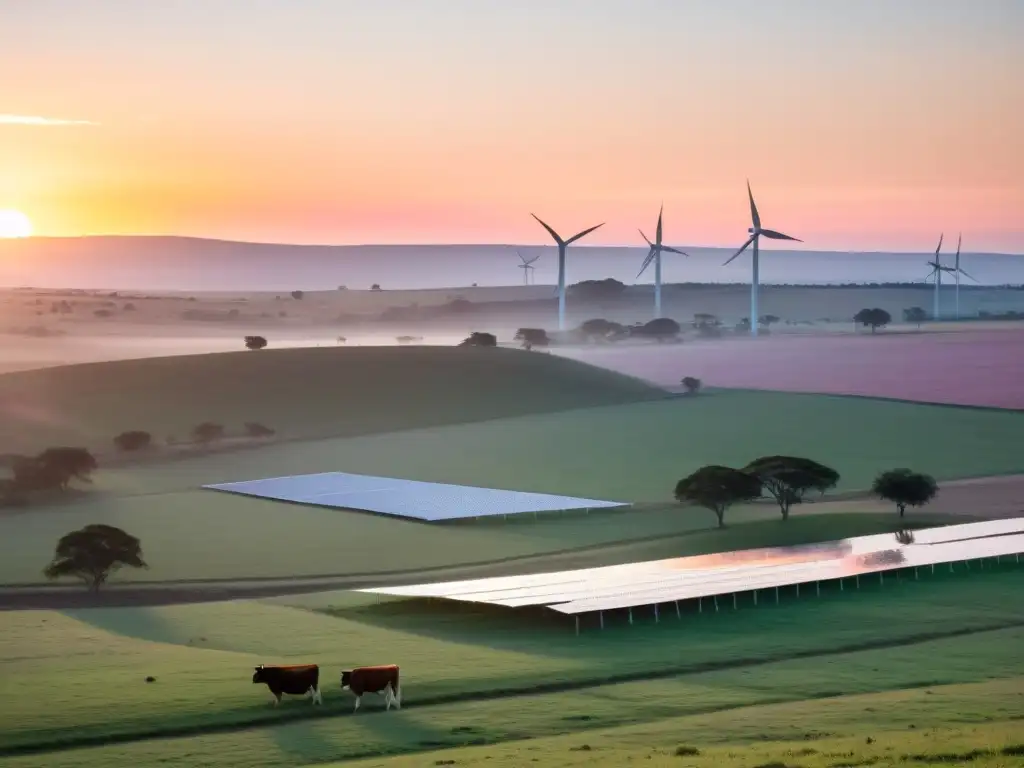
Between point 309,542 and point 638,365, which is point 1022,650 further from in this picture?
point 638,365

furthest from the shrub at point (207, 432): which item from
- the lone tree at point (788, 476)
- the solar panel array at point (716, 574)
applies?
the solar panel array at point (716, 574)

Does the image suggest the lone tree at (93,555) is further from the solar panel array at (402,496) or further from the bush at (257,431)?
the bush at (257,431)

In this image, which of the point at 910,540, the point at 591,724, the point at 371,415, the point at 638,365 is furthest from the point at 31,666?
the point at 638,365

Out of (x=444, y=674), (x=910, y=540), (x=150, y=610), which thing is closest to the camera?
(x=444, y=674)

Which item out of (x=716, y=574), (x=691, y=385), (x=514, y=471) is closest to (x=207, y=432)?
(x=514, y=471)

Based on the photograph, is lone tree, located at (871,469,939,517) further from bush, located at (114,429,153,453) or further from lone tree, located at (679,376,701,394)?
lone tree, located at (679,376,701,394)

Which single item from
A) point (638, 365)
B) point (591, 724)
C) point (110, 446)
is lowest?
point (591, 724)

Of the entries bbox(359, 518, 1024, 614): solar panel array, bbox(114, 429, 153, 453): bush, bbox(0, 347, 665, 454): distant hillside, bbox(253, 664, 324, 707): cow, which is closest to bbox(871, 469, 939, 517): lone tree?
bbox(359, 518, 1024, 614): solar panel array
